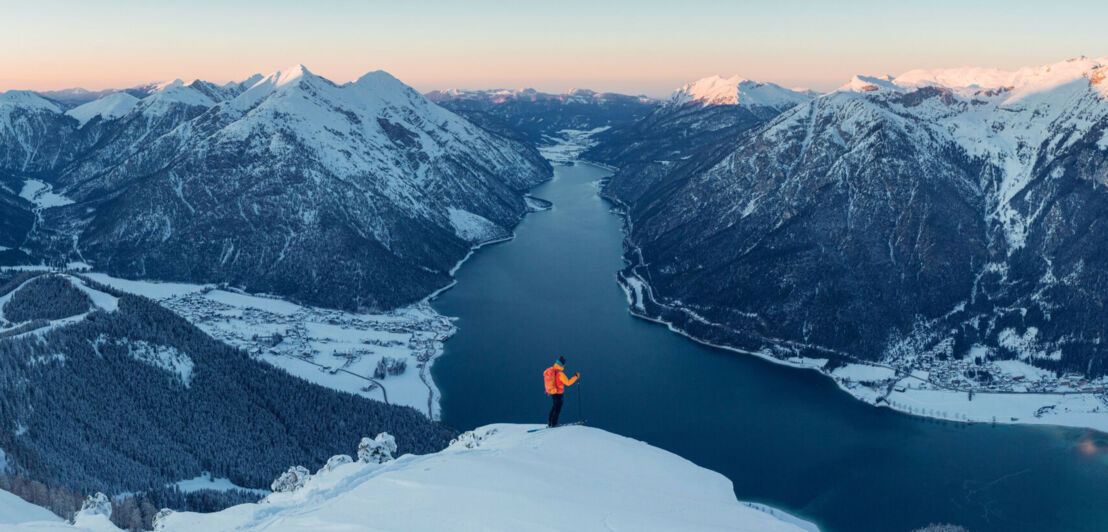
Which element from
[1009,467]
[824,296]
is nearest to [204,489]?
[1009,467]

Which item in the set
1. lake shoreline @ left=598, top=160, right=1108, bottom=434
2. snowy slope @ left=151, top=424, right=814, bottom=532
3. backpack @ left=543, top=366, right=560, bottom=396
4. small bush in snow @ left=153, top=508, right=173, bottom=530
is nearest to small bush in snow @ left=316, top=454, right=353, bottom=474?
snowy slope @ left=151, top=424, right=814, bottom=532

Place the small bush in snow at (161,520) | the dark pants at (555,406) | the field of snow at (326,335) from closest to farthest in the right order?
the small bush in snow at (161,520) → the dark pants at (555,406) → the field of snow at (326,335)

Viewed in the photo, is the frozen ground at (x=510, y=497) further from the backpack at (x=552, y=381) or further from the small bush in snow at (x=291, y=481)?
the backpack at (x=552, y=381)

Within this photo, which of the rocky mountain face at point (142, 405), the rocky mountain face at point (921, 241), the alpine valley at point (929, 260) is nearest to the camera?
the rocky mountain face at point (142, 405)

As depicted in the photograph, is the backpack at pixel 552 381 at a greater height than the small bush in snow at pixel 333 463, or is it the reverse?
the backpack at pixel 552 381

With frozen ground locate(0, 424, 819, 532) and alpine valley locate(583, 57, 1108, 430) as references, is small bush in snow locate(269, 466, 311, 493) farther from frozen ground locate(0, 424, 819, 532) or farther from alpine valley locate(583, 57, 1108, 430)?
alpine valley locate(583, 57, 1108, 430)

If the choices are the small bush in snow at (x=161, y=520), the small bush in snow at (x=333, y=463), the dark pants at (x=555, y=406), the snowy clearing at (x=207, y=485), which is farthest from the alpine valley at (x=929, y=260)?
the small bush in snow at (x=161, y=520)

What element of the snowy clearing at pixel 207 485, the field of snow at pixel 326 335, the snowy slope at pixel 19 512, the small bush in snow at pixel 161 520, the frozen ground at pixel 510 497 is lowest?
the field of snow at pixel 326 335
